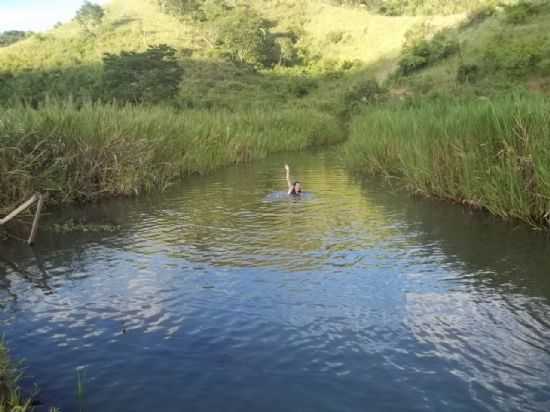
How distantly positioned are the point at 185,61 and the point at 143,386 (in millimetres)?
62704

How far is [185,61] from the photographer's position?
6525 cm

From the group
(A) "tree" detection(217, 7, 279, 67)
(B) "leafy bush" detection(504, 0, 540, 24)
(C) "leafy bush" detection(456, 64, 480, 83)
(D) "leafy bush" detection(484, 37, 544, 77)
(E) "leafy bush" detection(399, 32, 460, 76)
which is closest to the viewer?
(D) "leafy bush" detection(484, 37, 544, 77)

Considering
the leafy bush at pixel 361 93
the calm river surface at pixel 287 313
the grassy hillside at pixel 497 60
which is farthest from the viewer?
the leafy bush at pixel 361 93

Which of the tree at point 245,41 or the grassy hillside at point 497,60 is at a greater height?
the tree at point 245,41

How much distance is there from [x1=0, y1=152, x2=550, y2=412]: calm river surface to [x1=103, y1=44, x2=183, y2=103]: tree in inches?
1007

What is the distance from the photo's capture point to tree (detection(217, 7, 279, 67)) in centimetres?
7206

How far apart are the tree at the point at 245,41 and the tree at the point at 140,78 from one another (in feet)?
101

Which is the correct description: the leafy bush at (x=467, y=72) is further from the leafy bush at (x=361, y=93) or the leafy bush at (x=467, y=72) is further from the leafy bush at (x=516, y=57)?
the leafy bush at (x=361, y=93)

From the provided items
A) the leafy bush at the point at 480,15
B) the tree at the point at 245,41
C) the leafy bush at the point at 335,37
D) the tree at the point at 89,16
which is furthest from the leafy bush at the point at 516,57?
the tree at the point at 89,16

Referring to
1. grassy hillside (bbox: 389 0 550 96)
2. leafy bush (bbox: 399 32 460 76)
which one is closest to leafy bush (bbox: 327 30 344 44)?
grassy hillside (bbox: 389 0 550 96)

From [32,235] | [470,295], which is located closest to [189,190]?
[32,235]

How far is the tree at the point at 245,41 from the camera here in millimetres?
72062

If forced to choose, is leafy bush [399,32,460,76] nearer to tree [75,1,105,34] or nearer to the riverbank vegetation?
the riverbank vegetation

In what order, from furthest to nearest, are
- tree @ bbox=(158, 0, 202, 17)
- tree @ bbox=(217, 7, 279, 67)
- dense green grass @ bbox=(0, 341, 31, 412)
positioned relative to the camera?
1. tree @ bbox=(158, 0, 202, 17)
2. tree @ bbox=(217, 7, 279, 67)
3. dense green grass @ bbox=(0, 341, 31, 412)
